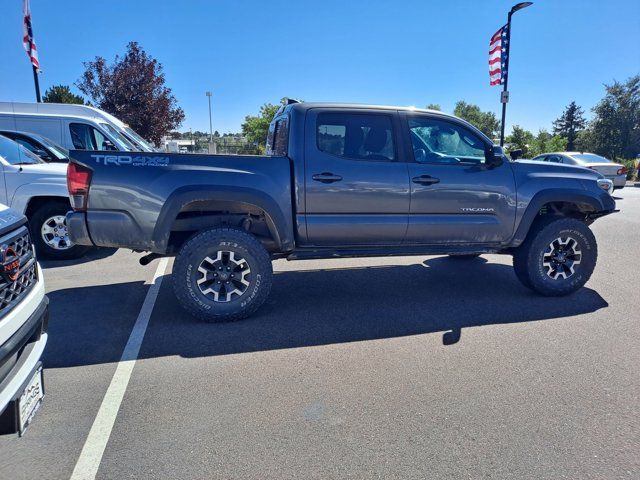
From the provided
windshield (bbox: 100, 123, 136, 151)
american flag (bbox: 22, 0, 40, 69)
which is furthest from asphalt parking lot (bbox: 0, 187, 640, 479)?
american flag (bbox: 22, 0, 40, 69)

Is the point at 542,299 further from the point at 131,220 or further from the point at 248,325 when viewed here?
the point at 131,220

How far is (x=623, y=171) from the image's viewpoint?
1694cm

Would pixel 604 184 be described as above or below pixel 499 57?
below

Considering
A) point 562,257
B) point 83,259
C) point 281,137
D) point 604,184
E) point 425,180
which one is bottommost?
point 83,259

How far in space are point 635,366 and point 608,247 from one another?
17.2 ft

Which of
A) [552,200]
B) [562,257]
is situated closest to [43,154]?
[552,200]

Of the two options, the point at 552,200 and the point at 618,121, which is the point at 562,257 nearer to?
the point at 552,200

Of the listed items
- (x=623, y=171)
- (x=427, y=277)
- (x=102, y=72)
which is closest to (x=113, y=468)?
(x=427, y=277)

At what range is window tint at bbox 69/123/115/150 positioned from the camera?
31.4 ft

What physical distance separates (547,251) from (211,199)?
384 cm

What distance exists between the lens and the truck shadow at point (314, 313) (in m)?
3.75

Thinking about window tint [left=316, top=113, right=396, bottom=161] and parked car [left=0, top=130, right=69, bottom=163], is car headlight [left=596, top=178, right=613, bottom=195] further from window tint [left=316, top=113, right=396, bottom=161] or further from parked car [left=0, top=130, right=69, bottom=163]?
parked car [left=0, top=130, right=69, bottom=163]

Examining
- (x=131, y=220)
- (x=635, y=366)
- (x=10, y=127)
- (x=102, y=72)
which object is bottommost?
(x=635, y=366)

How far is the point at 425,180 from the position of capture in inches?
180
